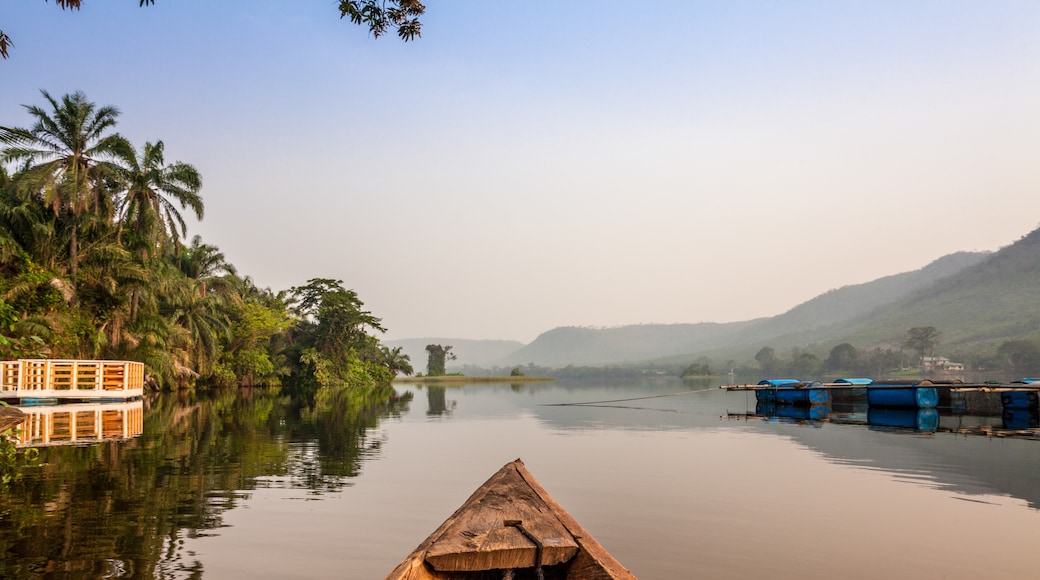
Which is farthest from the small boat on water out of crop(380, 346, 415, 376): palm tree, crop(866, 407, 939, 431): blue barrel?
crop(380, 346, 415, 376): palm tree

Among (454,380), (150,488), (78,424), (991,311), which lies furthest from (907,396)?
(991,311)

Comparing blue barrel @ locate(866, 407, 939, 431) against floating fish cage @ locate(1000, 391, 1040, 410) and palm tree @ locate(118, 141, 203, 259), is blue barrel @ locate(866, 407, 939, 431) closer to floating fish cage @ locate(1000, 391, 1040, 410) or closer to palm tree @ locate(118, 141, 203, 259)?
floating fish cage @ locate(1000, 391, 1040, 410)

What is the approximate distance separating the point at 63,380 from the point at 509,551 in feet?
113

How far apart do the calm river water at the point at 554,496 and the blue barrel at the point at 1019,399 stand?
55.6ft

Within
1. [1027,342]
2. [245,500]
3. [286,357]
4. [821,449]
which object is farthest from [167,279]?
[1027,342]

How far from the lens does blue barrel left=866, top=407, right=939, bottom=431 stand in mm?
28969

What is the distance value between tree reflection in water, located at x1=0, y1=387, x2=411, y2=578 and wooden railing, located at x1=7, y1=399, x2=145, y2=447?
84 centimetres

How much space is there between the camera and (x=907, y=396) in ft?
127

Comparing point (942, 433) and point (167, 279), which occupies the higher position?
point (167, 279)

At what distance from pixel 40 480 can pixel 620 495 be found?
10729 mm

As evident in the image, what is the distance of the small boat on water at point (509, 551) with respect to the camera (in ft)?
17.7

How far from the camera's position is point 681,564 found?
839 cm

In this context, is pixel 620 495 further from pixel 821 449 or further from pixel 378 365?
pixel 378 365

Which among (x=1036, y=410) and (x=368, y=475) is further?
(x=1036, y=410)
